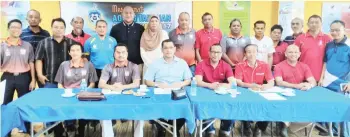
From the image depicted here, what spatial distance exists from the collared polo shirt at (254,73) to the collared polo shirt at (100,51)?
5.07ft

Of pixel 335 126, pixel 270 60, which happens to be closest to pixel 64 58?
pixel 270 60

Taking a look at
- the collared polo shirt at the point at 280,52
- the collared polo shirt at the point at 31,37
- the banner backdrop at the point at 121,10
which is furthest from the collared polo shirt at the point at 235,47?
the collared polo shirt at the point at 31,37

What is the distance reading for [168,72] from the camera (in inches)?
136

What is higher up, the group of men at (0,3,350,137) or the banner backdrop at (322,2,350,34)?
the banner backdrop at (322,2,350,34)

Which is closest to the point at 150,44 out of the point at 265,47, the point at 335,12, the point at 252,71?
the point at 252,71

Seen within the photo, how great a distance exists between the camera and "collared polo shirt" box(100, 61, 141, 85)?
338 cm

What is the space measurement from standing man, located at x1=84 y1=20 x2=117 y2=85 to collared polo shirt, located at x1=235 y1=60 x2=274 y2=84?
61.2 inches

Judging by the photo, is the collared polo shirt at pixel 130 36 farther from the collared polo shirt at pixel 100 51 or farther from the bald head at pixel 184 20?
the bald head at pixel 184 20

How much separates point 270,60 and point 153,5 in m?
2.19

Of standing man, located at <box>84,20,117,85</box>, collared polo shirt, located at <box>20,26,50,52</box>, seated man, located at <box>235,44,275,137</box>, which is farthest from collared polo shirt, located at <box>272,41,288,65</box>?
collared polo shirt, located at <box>20,26,50,52</box>

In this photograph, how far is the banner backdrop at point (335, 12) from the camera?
525 cm

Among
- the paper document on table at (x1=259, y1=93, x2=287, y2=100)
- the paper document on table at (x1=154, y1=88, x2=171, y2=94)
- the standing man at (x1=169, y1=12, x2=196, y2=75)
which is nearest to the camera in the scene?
the paper document on table at (x1=259, y1=93, x2=287, y2=100)

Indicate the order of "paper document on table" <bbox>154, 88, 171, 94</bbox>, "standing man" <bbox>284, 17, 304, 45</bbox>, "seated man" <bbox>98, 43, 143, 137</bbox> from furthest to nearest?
1. "standing man" <bbox>284, 17, 304, 45</bbox>
2. "seated man" <bbox>98, 43, 143, 137</bbox>
3. "paper document on table" <bbox>154, 88, 171, 94</bbox>

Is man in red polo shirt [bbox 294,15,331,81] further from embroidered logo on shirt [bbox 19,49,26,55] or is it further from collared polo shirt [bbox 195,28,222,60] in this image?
embroidered logo on shirt [bbox 19,49,26,55]
